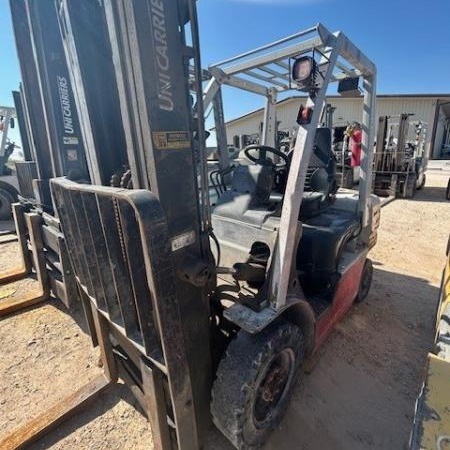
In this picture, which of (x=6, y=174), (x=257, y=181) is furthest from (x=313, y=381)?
(x=6, y=174)

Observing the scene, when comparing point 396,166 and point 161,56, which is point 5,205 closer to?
point 161,56

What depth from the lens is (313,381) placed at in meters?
2.60

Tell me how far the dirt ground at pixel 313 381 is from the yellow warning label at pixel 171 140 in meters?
2.00

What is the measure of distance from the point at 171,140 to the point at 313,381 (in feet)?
7.84

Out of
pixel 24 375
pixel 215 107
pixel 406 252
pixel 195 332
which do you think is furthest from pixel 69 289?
pixel 406 252

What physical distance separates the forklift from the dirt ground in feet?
0.82

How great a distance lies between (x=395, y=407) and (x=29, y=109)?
16.1ft

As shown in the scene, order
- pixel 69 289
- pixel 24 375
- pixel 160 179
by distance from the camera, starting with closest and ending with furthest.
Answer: pixel 160 179
pixel 24 375
pixel 69 289

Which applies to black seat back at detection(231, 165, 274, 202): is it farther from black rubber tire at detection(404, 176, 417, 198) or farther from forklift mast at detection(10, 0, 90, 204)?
black rubber tire at detection(404, 176, 417, 198)

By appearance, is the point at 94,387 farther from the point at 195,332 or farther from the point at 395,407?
the point at 395,407

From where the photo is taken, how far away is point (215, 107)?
11.9ft

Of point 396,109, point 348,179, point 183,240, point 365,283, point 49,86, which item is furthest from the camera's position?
point 396,109

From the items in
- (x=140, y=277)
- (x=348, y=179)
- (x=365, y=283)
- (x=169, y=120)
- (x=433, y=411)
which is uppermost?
(x=169, y=120)

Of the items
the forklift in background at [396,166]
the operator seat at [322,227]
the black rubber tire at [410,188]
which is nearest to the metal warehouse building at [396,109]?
the forklift in background at [396,166]
